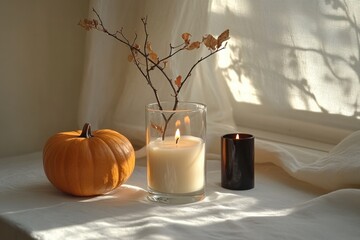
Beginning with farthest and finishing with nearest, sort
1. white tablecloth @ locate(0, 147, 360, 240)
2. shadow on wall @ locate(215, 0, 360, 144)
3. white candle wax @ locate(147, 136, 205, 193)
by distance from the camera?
shadow on wall @ locate(215, 0, 360, 144), white candle wax @ locate(147, 136, 205, 193), white tablecloth @ locate(0, 147, 360, 240)

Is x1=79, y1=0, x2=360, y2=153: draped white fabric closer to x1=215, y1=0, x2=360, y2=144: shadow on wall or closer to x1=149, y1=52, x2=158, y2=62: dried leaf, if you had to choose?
x1=215, y1=0, x2=360, y2=144: shadow on wall

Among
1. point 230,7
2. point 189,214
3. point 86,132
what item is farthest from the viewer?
point 230,7

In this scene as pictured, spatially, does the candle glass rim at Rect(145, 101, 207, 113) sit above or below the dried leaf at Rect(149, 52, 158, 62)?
below

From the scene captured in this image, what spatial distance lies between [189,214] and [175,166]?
0.10m

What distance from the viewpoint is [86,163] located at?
1.09 m

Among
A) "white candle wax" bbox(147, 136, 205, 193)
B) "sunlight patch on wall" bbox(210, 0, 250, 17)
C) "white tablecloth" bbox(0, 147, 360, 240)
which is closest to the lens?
"white tablecloth" bbox(0, 147, 360, 240)

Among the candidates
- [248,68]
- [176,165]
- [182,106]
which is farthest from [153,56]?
[248,68]

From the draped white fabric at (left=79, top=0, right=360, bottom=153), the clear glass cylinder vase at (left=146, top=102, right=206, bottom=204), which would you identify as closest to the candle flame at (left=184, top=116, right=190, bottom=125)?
the clear glass cylinder vase at (left=146, top=102, right=206, bottom=204)

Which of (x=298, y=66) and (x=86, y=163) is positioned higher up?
(x=298, y=66)

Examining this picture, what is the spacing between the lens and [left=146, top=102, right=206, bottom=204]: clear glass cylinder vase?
1.08 metres

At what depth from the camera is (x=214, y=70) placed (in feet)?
4.86

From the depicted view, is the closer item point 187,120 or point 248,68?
point 187,120

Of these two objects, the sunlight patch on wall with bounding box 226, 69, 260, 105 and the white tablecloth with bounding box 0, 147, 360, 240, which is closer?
the white tablecloth with bounding box 0, 147, 360, 240

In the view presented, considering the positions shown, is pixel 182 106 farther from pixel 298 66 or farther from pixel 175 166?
pixel 298 66
